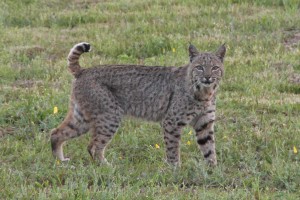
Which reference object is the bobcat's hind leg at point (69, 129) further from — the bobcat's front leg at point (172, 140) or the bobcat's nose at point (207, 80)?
the bobcat's nose at point (207, 80)

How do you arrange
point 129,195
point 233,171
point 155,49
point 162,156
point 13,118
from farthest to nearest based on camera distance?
point 155,49 < point 13,118 < point 162,156 < point 233,171 < point 129,195

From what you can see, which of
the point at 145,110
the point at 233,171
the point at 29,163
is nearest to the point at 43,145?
the point at 29,163

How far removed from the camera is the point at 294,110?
10000mm

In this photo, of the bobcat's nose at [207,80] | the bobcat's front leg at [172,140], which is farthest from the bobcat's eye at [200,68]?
the bobcat's front leg at [172,140]

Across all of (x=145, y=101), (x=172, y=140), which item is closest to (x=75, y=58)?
(x=145, y=101)

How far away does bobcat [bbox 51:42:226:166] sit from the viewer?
8547 millimetres

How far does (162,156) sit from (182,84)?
0.81 meters

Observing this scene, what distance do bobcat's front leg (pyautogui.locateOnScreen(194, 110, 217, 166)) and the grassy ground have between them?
0.13 meters

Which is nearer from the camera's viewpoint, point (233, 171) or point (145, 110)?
point (233, 171)

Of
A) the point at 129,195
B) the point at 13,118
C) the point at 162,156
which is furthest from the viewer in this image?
the point at 13,118

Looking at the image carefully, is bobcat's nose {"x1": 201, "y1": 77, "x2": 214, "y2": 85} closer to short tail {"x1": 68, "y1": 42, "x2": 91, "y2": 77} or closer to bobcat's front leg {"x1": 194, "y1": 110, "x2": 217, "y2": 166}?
bobcat's front leg {"x1": 194, "y1": 110, "x2": 217, "y2": 166}

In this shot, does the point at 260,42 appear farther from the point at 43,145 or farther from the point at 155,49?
the point at 43,145

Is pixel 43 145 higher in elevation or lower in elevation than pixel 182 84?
lower

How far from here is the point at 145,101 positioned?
892cm
